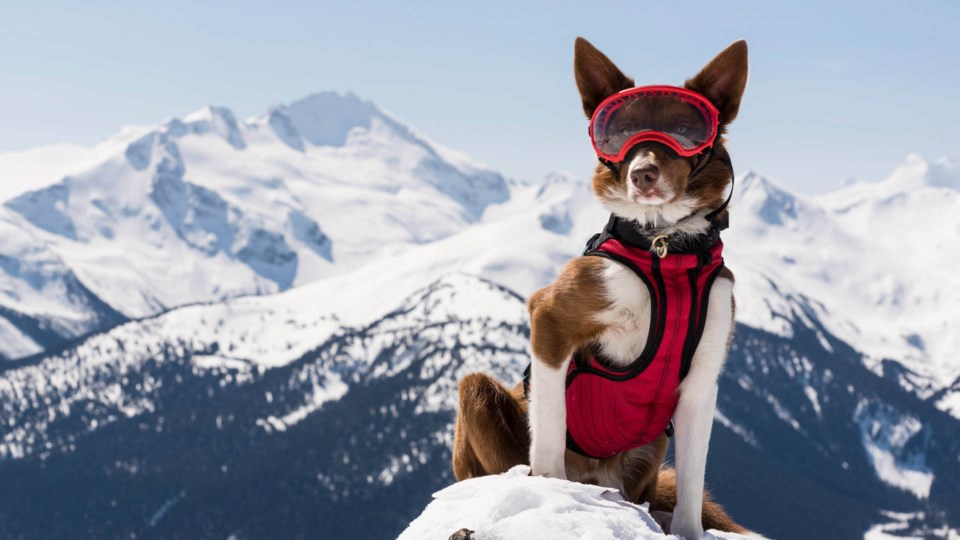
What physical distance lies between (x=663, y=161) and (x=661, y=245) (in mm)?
Result: 657

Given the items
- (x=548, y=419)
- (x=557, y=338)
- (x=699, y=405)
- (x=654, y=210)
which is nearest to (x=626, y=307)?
(x=557, y=338)

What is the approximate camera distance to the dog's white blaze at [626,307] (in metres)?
6.64

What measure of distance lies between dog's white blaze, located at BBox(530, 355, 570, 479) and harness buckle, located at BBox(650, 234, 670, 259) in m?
1.09

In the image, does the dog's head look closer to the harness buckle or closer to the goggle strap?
the goggle strap

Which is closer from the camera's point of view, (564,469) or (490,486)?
(490,486)

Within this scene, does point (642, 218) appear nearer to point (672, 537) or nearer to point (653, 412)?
point (653, 412)

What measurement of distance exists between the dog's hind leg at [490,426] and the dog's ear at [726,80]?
306cm

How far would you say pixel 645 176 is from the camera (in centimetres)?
658

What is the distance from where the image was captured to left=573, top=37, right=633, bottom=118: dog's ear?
680 cm

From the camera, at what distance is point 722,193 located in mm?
6938

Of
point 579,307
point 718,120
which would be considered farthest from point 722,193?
point 579,307

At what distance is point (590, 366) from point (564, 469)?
35.2 inches

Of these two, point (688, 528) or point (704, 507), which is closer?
point (688, 528)

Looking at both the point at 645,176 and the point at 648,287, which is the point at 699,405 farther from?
the point at 645,176
